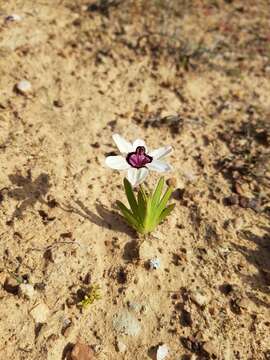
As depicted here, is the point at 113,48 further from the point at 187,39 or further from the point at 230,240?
the point at 230,240

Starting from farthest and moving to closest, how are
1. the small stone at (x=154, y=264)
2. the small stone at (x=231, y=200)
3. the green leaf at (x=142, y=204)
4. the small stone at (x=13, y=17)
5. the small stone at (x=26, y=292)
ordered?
the small stone at (x=13, y=17) < the small stone at (x=231, y=200) < the small stone at (x=154, y=264) < the green leaf at (x=142, y=204) < the small stone at (x=26, y=292)

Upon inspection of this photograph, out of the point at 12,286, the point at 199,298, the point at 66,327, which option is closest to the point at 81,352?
the point at 66,327

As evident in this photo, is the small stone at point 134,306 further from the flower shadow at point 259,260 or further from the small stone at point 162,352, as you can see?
the flower shadow at point 259,260

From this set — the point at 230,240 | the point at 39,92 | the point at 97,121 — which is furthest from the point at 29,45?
the point at 230,240

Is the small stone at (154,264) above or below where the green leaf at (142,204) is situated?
below

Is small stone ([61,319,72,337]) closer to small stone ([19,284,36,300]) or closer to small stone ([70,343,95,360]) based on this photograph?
small stone ([70,343,95,360])

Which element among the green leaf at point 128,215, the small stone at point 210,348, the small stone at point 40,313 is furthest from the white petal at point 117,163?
the small stone at point 210,348
